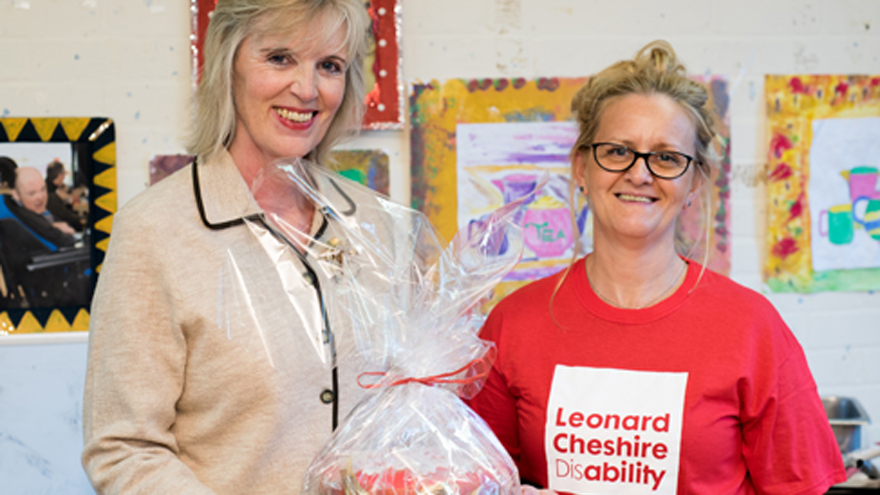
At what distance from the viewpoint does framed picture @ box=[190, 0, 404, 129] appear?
195 centimetres

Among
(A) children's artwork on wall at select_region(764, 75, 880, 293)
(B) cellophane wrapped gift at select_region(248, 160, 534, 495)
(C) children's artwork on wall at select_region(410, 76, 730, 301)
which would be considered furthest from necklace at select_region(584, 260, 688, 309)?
(A) children's artwork on wall at select_region(764, 75, 880, 293)

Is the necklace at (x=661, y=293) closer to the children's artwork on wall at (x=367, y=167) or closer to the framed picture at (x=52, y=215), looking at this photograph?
the children's artwork on wall at (x=367, y=167)

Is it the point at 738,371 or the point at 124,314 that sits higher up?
the point at 124,314

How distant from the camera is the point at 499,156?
6.65 ft

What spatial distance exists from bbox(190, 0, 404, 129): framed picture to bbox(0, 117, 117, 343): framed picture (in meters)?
0.48

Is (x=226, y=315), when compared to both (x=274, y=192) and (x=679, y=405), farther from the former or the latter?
(x=679, y=405)

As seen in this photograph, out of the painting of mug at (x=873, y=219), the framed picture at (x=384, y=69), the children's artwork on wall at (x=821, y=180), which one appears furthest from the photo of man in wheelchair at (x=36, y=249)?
the painting of mug at (x=873, y=219)

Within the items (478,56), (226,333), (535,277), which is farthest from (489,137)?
(226,333)

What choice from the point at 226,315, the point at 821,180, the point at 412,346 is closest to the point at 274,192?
the point at 226,315

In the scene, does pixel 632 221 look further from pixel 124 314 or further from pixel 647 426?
pixel 124 314

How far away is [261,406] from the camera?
3.38 ft

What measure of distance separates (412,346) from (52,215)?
1378mm

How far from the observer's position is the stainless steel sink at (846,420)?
1.96 meters

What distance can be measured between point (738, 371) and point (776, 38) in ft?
4.31
